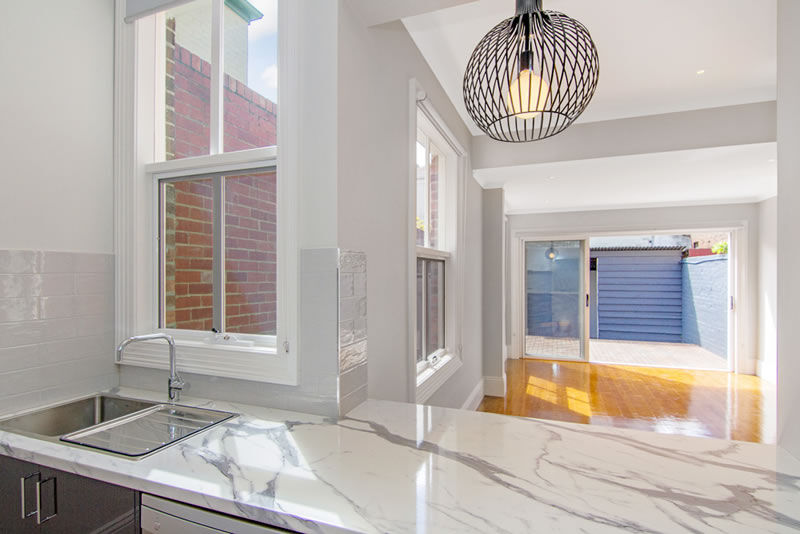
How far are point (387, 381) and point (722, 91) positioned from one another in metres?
3.14

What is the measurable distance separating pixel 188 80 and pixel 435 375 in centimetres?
208

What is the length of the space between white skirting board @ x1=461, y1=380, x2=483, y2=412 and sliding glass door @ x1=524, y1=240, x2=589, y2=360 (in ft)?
8.30

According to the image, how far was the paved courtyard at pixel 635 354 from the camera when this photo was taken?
18.9ft

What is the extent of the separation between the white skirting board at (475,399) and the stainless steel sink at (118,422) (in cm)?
242

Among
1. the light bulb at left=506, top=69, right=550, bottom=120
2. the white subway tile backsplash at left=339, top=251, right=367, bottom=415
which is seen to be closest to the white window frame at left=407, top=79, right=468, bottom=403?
the white subway tile backsplash at left=339, top=251, right=367, bottom=415

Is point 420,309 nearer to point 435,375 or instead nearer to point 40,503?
point 435,375

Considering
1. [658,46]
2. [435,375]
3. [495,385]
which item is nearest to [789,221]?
[658,46]

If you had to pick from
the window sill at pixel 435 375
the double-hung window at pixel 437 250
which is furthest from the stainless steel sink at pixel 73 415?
the double-hung window at pixel 437 250

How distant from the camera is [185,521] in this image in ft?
3.03

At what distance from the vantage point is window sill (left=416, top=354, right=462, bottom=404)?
2.33 metres

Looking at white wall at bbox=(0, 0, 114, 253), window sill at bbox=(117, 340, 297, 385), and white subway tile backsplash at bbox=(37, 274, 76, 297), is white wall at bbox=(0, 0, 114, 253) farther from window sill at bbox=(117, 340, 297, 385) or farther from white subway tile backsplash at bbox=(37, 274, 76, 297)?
window sill at bbox=(117, 340, 297, 385)

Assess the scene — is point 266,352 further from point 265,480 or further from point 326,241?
point 265,480

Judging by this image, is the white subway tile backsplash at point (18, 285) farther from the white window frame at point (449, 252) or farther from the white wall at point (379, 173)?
the white window frame at point (449, 252)

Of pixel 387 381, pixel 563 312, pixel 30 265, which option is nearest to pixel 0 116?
pixel 30 265
